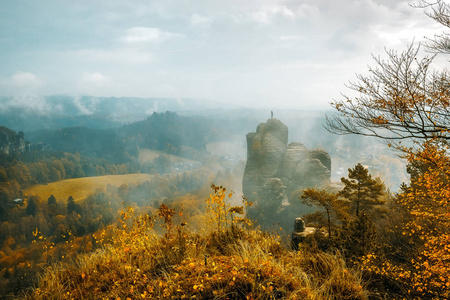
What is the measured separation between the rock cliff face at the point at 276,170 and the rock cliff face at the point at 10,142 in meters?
129

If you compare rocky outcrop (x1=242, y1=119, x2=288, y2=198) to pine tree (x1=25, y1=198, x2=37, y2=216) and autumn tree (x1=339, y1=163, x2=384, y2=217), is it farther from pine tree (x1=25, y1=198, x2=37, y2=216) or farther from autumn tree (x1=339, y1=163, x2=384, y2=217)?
pine tree (x1=25, y1=198, x2=37, y2=216)

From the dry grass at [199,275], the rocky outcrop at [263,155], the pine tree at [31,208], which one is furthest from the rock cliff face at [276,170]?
the pine tree at [31,208]

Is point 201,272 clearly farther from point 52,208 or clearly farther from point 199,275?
point 52,208

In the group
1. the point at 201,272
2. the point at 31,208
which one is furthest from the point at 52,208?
the point at 201,272

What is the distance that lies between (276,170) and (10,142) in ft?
461

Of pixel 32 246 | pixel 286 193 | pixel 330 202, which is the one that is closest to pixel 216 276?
pixel 330 202

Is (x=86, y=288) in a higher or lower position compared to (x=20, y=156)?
higher

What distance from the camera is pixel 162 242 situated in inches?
249

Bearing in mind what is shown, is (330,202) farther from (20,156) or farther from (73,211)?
(20,156)

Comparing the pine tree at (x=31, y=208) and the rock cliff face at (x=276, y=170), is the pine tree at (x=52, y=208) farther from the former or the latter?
the rock cliff face at (x=276, y=170)

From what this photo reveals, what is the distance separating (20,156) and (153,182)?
75.0m

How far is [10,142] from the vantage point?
126062 mm

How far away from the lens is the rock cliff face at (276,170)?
49344 millimetres

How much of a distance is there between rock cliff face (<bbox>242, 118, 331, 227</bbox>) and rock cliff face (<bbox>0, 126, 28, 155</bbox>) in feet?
424
